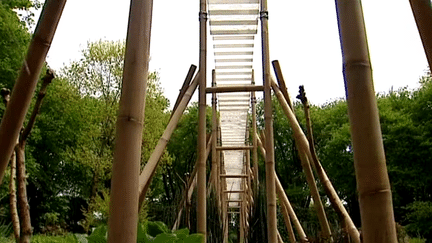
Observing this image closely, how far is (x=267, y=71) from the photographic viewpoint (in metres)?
4.67

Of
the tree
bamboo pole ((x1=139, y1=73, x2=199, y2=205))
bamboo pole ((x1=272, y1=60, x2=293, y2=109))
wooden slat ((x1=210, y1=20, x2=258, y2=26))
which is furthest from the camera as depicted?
the tree

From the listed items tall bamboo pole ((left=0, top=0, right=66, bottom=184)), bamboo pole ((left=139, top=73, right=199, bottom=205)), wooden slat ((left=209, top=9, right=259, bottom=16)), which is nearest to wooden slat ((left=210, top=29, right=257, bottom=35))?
wooden slat ((left=209, top=9, right=259, bottom=16))

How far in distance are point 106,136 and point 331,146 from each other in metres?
6.90

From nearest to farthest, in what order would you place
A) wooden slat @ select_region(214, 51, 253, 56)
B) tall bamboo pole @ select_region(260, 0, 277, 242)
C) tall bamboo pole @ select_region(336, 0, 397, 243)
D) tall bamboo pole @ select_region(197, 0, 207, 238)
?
tall bamboo pole @ select_region(336, 0, 397, 243), tall bamboo pole @ select_region(197, 0, 207, 238), tall bamboo pole @ select_region(260, 0, 277, 242), wooden slat @ select_region(214, 51, 253, 56)

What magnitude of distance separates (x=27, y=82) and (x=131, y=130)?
280 millimetres

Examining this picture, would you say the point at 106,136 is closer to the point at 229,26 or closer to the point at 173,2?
the point at 229,26

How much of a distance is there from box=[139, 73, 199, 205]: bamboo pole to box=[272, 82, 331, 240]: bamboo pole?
0.80m

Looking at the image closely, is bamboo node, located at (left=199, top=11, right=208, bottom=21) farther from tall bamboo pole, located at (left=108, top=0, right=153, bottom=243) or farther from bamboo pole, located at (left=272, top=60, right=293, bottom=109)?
tall bamboo pole, located at (left=108, top=0, right=153, bottom=243)

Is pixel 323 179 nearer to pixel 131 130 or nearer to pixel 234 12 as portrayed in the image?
pixel 131 130

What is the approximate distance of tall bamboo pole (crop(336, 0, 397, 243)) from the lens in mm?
984

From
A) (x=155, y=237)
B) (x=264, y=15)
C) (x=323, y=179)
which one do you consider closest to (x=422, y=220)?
(x=264, y=15)

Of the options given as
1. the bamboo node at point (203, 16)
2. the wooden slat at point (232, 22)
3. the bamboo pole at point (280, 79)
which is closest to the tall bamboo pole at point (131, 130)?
the bamboo pole at point (280, 79)

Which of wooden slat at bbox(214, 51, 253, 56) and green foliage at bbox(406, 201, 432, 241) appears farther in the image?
green foliage at bbox(406, 201, 432, 241)

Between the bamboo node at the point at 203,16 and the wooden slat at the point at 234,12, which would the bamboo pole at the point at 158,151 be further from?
the wooden slat at the point at 234,12
